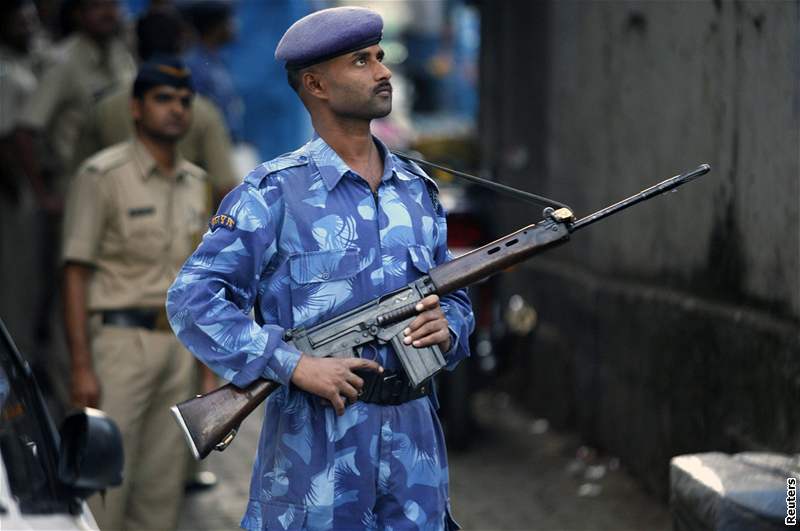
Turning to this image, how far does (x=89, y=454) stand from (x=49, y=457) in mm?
232

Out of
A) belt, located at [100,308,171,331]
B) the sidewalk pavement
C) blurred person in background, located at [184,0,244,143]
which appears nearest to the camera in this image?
belt, located at [100,308,171,331]

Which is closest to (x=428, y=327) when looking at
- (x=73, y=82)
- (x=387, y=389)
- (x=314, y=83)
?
(x=387, y=389)

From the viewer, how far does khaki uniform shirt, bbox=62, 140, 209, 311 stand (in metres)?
5.48

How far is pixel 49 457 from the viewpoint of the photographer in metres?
3.66

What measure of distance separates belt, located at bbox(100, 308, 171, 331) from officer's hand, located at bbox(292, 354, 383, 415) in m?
2.10

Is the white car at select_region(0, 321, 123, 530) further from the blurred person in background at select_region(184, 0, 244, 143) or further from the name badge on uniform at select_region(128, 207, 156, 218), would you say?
the blurred person in background at select_region(184, 0, 244, 143)

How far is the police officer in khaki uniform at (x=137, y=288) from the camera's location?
17.9ft

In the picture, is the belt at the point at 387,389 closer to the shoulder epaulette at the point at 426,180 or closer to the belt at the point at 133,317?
the shoulder epaulette at the point at 426,180

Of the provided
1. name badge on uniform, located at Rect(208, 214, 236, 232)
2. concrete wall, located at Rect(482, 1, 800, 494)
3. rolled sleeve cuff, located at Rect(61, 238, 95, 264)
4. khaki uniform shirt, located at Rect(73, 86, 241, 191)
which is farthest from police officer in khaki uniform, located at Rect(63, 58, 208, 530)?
concrete wall, located at Rect(482, 1, 800, 494)

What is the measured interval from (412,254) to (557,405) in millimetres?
5038

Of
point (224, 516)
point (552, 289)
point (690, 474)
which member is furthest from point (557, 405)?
point (690, 474)

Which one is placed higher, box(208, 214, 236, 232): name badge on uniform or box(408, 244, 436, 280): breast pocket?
box(208, 214, 236, 232): name badge on uniform

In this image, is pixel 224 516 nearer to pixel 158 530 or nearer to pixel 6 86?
pixel 158 530

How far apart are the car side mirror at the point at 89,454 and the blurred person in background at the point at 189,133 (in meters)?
3.58
